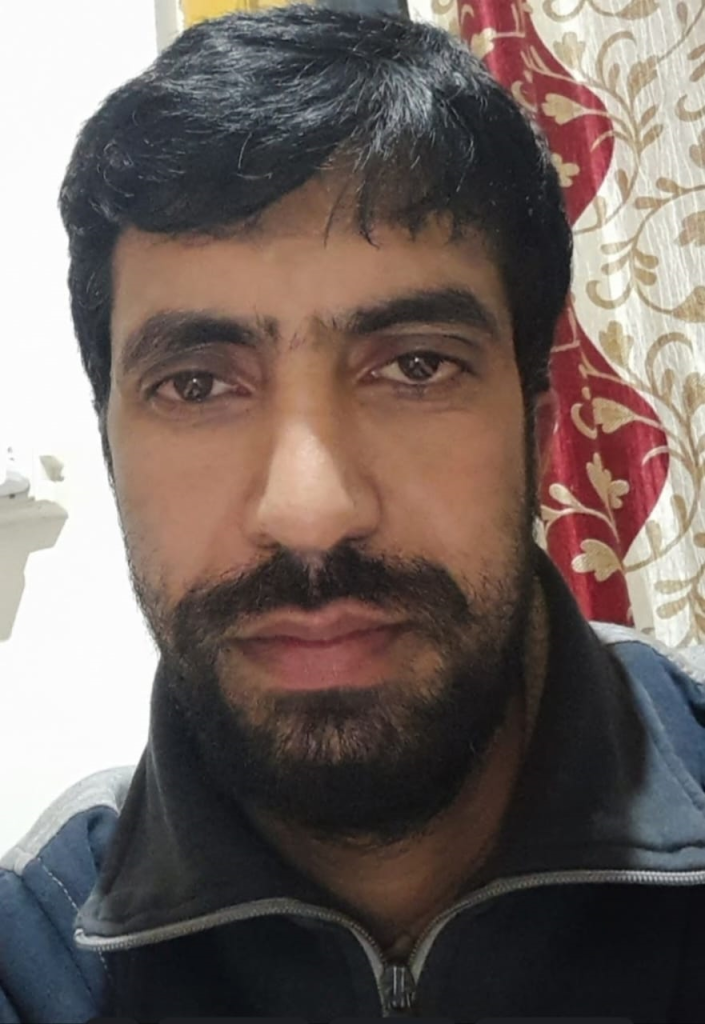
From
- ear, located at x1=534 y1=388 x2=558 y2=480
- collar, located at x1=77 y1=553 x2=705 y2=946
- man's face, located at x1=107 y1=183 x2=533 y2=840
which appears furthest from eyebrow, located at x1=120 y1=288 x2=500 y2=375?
collar, located at x1=77 y1=553 x2=705 y2=946

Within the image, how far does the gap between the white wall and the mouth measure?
62 centimetres

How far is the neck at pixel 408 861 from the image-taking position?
2.55 ft

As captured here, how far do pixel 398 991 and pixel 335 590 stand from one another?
0.28 meters

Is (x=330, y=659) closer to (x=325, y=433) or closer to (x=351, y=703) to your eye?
(x=351, y=703)

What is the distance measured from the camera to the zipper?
2.21 ft

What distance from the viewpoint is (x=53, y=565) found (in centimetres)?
126

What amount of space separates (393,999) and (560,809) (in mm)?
176

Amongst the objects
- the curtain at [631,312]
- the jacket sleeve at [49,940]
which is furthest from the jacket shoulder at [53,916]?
the curtain at [631,312]

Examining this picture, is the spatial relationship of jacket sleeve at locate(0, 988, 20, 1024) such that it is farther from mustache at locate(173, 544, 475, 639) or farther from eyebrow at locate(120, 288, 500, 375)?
eyebrow at locate(120, 288, 500, 375)

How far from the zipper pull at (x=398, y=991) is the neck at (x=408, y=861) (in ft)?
0.26

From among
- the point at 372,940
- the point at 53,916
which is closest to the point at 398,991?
the point at 372,940

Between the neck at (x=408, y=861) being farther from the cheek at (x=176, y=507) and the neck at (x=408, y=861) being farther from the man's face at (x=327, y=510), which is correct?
the cheek at (x=176, y=507)

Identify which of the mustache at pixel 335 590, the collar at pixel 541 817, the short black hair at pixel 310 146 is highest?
the short black hair at pixel 310 146

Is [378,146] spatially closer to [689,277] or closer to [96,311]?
[96,311]
